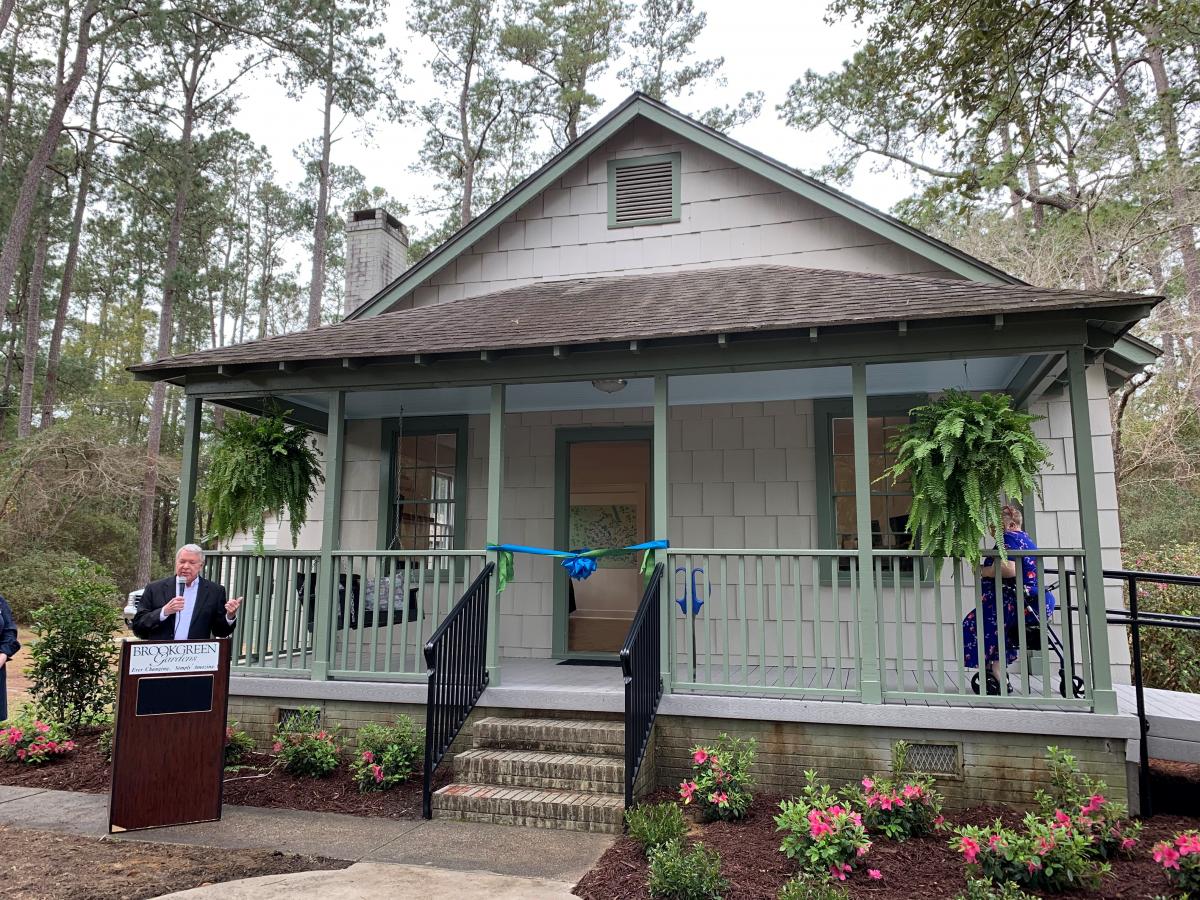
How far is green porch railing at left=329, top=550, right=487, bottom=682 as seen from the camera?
6484 mm

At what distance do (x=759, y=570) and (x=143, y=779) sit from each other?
4.11 metres

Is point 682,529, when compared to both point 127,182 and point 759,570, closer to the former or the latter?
point 759,570

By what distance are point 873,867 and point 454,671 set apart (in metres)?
2.89

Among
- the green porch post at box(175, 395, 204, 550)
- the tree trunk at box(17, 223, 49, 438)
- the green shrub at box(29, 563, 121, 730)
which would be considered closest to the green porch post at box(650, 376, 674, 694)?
the green porch post at box(175, 395, 204, 550)

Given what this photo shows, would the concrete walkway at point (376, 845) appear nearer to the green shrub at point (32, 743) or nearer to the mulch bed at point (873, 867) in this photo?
the mulch bed at point (873, 867)

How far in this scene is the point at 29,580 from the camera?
1617 cm

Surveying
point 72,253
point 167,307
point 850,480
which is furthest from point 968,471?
point 72,253

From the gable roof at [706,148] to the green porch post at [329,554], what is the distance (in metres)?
2.70

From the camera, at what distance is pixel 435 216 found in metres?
26.2

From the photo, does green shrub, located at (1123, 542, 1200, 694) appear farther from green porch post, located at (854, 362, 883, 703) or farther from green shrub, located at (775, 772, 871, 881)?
green shrub, located at (775, 772, 871, 881)

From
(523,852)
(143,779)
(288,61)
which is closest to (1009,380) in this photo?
(523,852)

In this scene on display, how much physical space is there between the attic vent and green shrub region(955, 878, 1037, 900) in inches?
262

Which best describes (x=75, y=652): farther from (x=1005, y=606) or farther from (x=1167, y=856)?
(x=1167, y=856)

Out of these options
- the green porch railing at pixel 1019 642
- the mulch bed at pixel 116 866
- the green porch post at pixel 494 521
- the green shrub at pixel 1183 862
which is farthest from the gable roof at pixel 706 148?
the mulch bed at pixel 116 866
